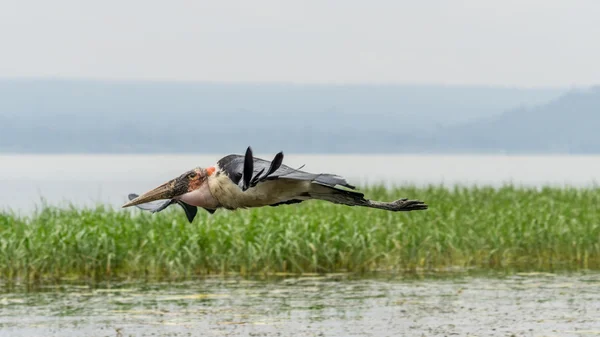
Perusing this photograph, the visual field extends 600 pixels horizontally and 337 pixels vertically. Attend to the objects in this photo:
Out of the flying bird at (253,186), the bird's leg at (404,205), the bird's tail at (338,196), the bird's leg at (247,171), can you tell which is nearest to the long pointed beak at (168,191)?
the flying bird at (253,186)

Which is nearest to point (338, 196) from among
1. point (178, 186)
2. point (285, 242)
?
point (178, 186)

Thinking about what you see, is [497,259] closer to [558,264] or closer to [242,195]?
[558,264]

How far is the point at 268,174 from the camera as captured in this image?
191 inches

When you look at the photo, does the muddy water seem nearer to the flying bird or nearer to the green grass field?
the green grass field

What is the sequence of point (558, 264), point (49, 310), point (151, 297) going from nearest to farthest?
point (49, 310) < point (151, 297) < point (558, 264)

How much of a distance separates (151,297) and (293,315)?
207 centimetres

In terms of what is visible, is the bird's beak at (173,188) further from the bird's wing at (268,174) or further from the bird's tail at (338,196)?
the bird's tail at (338,196)

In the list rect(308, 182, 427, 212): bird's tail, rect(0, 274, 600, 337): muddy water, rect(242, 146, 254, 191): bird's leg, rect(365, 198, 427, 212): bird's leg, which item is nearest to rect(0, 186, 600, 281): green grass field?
rect(0, 274, 600, 337): muddy water

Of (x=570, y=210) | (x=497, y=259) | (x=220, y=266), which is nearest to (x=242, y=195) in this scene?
(x=220, y=266)

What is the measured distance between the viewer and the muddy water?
412 inches

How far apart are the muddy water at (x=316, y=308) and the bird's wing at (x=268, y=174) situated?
523cm

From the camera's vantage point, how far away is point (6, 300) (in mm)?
12188

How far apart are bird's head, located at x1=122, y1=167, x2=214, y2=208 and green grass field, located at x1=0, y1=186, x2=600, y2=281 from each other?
27.2 feet

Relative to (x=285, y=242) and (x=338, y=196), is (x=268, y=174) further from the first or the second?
(x=285, y=242)
